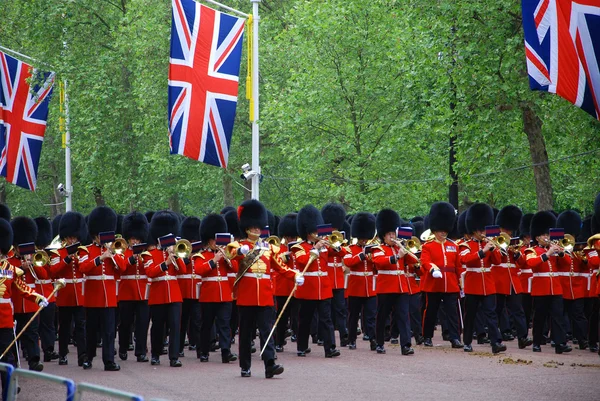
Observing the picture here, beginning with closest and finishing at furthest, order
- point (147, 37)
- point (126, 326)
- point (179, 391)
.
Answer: point (179, 391)
point (126, 326)
point (147, 37)

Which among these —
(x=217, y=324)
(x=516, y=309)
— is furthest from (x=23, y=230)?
(x=516, y=309)

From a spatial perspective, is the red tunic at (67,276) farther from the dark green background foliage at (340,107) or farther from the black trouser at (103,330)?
the dark green background foliage at (340,107)

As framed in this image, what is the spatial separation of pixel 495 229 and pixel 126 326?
4.63 metres

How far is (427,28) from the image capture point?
2155cm

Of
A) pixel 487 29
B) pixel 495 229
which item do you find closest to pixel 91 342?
pixel 495 229

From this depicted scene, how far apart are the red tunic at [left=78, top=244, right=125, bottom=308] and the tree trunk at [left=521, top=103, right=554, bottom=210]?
10393 mm

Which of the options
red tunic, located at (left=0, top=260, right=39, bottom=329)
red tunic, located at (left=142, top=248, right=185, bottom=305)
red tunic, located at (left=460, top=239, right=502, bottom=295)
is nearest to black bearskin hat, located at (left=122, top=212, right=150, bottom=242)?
red tunic, located at (left=142, top=248, right=185, bottom=305)

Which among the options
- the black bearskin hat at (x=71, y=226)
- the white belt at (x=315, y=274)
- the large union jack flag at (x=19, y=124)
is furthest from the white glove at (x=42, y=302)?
the large union jack flag at (x=19, y=124)

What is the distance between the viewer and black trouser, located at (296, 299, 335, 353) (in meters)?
A: 12.5

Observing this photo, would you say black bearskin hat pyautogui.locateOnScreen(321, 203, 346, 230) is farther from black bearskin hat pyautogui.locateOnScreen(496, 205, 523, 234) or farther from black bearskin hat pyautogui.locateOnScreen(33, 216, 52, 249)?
black bearskin hat pyautogui.locateOnScreen(33, 216, 52, 249)

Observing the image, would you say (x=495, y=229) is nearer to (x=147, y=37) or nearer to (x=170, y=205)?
(x=147, y=37)

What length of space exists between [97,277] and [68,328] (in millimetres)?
973

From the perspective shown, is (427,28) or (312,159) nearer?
(427,28)

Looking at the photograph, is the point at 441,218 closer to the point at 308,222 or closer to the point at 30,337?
the point at 308,222
